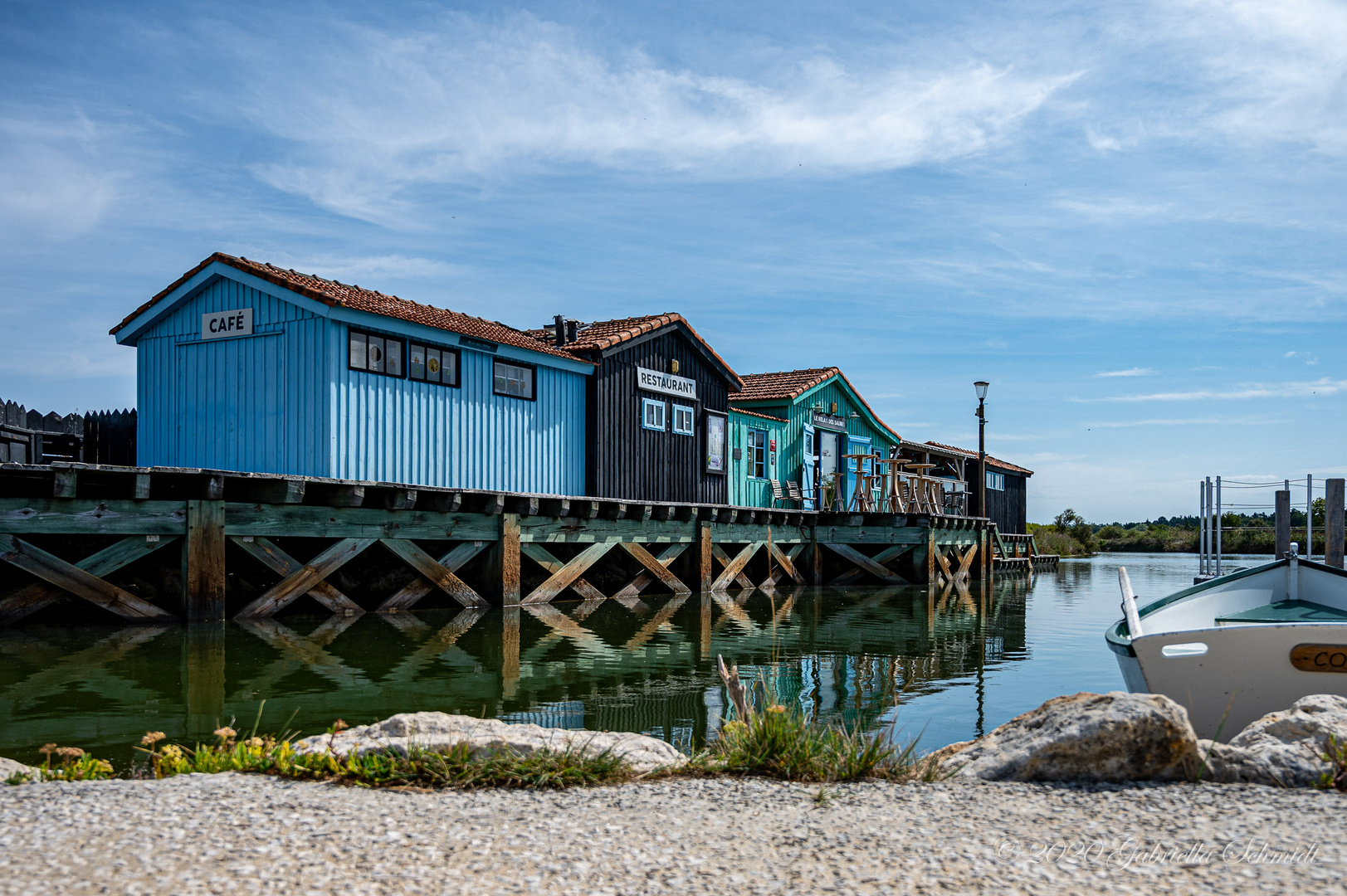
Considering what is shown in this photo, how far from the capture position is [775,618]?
1655 cm

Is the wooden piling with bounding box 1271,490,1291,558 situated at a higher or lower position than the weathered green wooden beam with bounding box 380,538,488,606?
higher

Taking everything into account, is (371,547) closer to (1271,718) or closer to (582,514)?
(582,514)

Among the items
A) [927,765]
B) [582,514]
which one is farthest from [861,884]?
[582,514]

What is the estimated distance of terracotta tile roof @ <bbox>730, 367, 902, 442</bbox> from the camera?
2723 centimetres

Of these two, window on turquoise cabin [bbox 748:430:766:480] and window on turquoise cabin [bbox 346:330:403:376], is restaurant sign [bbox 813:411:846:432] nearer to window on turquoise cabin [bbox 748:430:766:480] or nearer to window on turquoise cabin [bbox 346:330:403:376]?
window on turquoise cabin [bbox 748:430:766:480]

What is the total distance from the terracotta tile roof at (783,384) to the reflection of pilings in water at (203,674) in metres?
17.5

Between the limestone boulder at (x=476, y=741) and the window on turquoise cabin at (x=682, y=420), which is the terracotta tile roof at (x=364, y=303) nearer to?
the window on turquoise cabin at (x=682, y=420)

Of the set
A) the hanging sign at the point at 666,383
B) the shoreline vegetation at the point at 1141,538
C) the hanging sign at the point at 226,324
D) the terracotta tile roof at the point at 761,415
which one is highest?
the hanging sign at the point at 226,324

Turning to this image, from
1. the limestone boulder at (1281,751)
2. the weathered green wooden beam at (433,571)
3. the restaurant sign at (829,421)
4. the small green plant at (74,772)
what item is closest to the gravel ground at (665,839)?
the limestone boulder at (1281,751)

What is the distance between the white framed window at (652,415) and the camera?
21688mm

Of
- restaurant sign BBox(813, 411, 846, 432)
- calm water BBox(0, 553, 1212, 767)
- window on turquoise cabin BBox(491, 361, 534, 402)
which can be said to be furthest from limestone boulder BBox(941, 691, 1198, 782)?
restaurant sign BBox(813, 411, 846, 432)

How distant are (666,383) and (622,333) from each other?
6.13 feet

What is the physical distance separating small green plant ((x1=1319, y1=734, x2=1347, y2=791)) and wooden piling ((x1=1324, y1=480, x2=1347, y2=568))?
1062cm

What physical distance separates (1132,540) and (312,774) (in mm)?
66606
